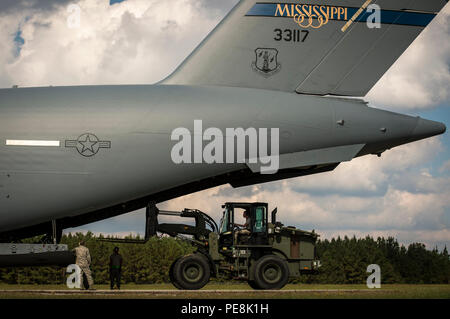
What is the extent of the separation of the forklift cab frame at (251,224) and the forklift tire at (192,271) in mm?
1050

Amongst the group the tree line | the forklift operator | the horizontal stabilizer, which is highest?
the horizontal stabilizer

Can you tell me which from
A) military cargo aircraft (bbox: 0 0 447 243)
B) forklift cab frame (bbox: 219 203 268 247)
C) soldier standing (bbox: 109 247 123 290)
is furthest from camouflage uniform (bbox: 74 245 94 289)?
forklift cab frame (bbox: 219 203 268 247)

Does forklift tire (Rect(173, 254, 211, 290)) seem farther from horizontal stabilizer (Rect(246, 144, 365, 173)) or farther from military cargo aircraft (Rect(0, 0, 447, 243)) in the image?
horizontal stabilizer (Rect(246, 144, 365, 173))

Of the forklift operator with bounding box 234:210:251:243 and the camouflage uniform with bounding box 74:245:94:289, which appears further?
the forklift operator with bounding box 234:210:251:243

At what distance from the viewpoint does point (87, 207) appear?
14.4 metres

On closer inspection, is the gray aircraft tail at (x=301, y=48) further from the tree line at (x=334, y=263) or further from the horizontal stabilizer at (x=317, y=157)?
the tree line at (x=334, y=263)

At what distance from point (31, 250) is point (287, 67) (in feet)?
25.4

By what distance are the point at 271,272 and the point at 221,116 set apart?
464cm

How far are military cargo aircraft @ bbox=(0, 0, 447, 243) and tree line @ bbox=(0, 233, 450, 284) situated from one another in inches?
395

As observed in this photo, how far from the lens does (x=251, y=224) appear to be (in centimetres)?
1680

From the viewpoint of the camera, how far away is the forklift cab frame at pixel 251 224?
54.9 ft

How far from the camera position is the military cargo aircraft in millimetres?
14000

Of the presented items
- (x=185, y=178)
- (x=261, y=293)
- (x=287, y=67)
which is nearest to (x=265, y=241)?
(x=261, y=293)

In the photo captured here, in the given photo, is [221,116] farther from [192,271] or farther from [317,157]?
[192,271]
